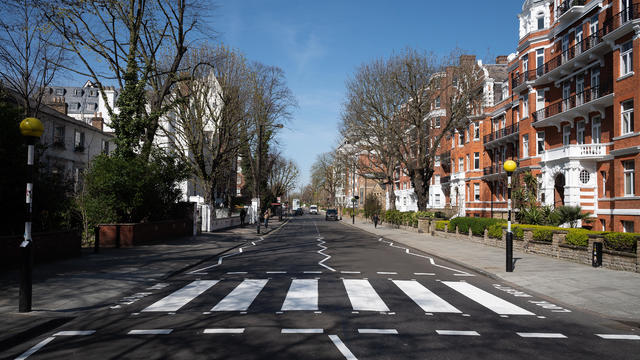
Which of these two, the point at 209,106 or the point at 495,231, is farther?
the point at 209,106

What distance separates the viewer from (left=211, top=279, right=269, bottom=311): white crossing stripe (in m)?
7.79

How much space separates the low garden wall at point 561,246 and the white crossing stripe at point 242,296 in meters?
10.7

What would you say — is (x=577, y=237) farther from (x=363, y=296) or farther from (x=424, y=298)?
(x=363, y=296)

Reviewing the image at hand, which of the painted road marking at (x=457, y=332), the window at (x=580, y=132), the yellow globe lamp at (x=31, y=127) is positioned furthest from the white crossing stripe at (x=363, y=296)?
the window at (x=580, y=132)

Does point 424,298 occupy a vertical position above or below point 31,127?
below

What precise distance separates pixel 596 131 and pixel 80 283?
98.6ft

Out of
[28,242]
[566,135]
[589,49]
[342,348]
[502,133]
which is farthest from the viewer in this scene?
[502,133]

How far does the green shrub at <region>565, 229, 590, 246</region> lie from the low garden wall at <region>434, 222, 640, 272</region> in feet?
0.25

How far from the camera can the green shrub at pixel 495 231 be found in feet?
70.0

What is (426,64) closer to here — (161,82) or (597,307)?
(161,82)

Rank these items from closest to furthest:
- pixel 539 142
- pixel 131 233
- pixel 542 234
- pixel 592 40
Answer: pixel 542 234 → pixel 131 233 → pixel 592 40 → pixel 539 142

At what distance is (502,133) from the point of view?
42.6 m

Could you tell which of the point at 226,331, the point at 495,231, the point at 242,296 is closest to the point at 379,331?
the point at 226,331

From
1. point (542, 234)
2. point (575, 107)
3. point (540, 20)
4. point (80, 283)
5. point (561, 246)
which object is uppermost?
point (540, 20)
